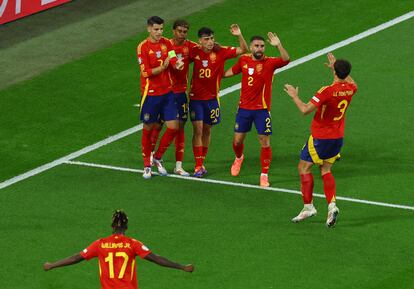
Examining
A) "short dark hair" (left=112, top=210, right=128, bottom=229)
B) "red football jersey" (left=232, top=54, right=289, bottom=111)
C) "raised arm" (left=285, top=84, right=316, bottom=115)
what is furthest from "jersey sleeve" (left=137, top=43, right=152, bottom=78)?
"short dark hair" (left=112, top=210, right=128, bottom=229)

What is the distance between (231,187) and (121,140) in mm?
3119

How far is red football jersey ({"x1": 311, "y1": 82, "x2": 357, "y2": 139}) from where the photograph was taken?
69.4 ft

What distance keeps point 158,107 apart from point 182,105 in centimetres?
54

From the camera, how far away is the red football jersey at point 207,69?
939 inches

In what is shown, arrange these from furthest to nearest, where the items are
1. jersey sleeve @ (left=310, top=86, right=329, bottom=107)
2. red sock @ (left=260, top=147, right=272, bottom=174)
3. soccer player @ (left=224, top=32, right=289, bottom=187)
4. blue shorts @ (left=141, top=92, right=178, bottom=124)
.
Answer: blue shorts @ (left=141, top=92, right=178, bottom=124)
red sock @ (left=260, top=147, right=272, bottom=174)
soccer player @ (left=224, top=32, right=289, bottom=187)
jersey sleeve @ (left=310, top=86, right=329, bottom=107)

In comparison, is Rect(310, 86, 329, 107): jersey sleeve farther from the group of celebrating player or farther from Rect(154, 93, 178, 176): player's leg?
Rect(154, 93, 178, 176): player's leg

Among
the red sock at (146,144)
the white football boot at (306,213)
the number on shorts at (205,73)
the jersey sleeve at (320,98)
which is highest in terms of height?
the number on shorts at (205,73)

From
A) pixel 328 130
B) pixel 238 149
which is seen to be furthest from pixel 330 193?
pixel 238 149

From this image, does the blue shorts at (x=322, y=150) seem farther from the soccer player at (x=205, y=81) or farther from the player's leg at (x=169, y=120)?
the player's leg at (x=169, y=120)

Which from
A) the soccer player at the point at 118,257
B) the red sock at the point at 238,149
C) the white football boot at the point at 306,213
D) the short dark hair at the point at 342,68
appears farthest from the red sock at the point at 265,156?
the soccer player at the point at 118,257

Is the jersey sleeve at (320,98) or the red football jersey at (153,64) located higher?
the red football jersey at (153,64)

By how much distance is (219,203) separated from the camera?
2289 centimetres

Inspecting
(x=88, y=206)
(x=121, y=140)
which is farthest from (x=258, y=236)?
(x=121, y=140)

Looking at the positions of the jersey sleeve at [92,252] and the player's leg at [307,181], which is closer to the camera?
the jersey sleeve at [92,252]
